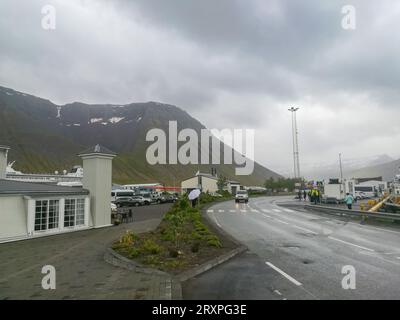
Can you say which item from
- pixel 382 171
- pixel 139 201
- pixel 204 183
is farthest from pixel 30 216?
pixel 382 171

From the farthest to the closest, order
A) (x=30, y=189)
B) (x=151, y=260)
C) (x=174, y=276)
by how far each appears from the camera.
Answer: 1. (x=30, y=189)
2. (x=151, y=260)
3. (x=174, y=276)

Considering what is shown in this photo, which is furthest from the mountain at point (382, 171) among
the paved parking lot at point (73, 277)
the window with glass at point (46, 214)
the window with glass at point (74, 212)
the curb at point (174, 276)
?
the paved parking lot at point (73, 277)

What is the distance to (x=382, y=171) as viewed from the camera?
11788cm

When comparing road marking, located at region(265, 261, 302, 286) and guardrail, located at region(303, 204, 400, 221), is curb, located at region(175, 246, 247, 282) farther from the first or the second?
guardrail, located at region(303, 204, 400, 221)

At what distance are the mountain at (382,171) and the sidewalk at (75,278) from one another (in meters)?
115

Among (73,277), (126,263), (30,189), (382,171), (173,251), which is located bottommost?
(73,277)

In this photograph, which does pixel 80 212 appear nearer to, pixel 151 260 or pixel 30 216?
pixel 30 216

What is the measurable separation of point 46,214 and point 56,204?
0.95m

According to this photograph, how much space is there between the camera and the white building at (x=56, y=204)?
17328 millimetres

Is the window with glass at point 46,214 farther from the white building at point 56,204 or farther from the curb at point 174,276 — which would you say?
the curb at point 174,276

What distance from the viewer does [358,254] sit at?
1072 cm
